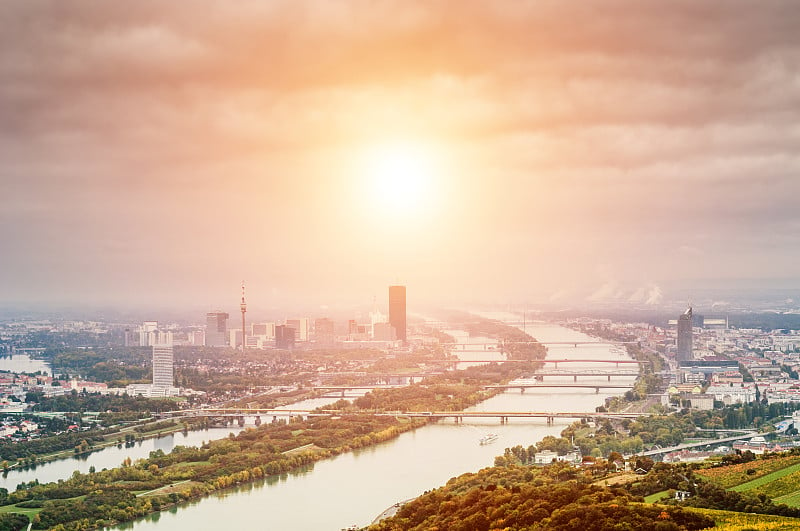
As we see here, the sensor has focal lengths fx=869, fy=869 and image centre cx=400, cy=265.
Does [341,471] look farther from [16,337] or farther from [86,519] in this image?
[16,337]

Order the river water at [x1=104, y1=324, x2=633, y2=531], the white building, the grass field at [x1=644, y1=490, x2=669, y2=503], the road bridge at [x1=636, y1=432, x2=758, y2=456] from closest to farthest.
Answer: the grass field at [x1=644, y1=490, x2=669, y2=503], the river water at [x1=104, y1=324, x2=633, y2=531], the road bridge at [x1=636, y1=432, x2=758, y2=456], the white building

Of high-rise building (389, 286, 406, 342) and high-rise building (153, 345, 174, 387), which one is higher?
high-rise building (389, 286, 406, 342)

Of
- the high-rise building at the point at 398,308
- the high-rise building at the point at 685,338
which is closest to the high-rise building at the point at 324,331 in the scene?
the high-rise building at the point at 398,308

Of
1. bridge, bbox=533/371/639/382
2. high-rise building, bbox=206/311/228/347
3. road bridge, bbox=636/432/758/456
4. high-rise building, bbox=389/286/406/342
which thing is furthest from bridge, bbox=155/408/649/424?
high-rise building, bbox=389/286/406/342

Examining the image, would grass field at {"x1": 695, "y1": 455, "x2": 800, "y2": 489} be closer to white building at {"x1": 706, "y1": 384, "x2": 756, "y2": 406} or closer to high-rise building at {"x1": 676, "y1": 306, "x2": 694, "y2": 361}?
white building at {"x1": 706, "y1": 384, "x2": 756, "y2": 406}

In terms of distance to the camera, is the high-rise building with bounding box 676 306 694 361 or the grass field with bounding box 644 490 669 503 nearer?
the grass field with bounding box 644 490 669 503
